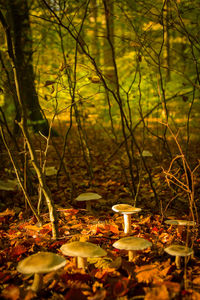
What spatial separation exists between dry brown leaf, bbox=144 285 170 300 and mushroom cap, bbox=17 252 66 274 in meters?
0.64

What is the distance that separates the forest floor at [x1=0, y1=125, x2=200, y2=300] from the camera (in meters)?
1.75

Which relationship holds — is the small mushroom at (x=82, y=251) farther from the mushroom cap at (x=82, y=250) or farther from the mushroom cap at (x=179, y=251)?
the mushroom cap at (x=179, y=251)

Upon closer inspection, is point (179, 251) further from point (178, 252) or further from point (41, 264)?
point (41, 264)

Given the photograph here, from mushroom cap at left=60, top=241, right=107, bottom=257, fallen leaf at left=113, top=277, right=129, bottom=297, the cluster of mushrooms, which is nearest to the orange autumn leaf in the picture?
the cluster of mushrooms

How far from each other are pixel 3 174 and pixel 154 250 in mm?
3703

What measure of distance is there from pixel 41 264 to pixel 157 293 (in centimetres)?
84

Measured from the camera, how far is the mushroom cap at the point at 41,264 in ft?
5.34

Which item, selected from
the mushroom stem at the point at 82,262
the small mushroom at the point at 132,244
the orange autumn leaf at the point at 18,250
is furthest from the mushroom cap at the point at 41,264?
the orange autumn leaf at the point at 18,250

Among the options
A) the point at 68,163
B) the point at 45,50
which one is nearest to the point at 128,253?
the point at 68,163

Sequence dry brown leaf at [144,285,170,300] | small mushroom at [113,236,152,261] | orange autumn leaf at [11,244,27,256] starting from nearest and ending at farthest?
dry brown leaf at [144,285,170,300] → small mushroom at [113,236,152,261] → orange autumn leaf at [11,244,27,256]

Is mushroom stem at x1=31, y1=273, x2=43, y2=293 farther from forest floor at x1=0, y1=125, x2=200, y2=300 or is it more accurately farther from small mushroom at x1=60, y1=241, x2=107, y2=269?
small mushroom at x1=60, y1=241, x2=107, y2=269

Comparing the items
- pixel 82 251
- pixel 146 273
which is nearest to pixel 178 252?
pixel 146 273

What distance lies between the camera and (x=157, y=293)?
1639mm

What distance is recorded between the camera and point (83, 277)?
1.93 metres
